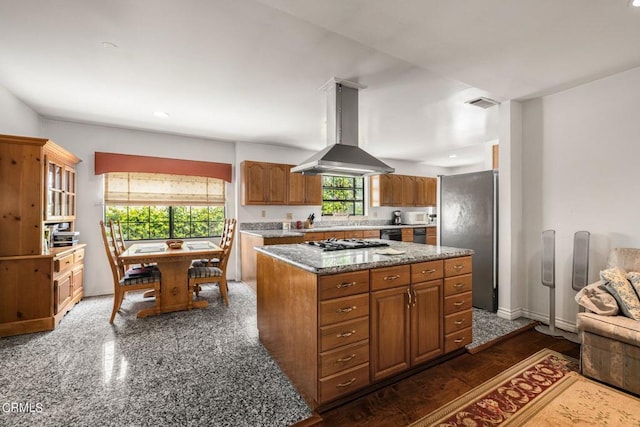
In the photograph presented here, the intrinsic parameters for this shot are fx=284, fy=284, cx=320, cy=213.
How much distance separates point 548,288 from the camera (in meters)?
3.10

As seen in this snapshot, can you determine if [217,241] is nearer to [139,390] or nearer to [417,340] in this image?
[139,390]

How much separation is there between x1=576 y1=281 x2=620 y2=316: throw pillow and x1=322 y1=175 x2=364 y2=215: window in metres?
4.45

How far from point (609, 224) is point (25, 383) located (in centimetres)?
494

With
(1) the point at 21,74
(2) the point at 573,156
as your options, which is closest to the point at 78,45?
(1) the point at 21,74

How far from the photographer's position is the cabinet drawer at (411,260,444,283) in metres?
2.08

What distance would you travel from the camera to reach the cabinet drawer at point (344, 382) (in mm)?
1691

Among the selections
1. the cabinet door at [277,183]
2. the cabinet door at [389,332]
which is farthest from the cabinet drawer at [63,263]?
the cabinet door at [389,332]

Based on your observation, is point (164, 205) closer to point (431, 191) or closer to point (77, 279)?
point (77, 279)

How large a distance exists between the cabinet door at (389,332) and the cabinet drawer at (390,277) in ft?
0.12

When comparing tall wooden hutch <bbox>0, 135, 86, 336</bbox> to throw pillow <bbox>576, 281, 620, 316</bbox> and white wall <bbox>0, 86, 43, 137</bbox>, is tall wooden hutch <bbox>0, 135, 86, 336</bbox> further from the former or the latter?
throw pillow <bbox>576, 281, 620, 316</bbox>

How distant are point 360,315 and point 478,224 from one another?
2.40m

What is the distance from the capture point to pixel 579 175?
9.34 feet

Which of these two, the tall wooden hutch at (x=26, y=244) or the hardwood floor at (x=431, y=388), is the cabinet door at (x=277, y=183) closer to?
the tall wooden hutch at (x=26, y=244)

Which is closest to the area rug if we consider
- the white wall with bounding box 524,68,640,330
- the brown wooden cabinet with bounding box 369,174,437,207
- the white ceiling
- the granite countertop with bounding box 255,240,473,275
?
the granite countertop with bounding box 255,240,473,275
